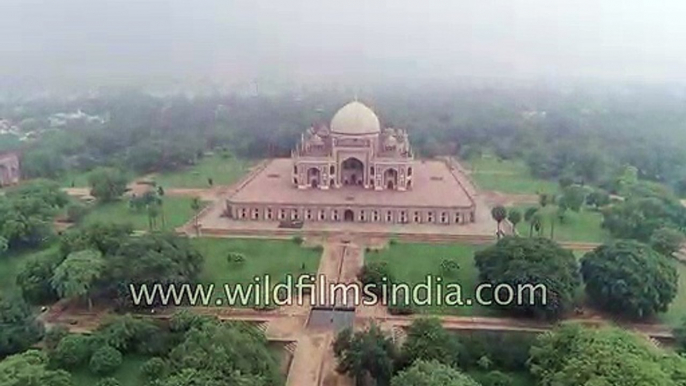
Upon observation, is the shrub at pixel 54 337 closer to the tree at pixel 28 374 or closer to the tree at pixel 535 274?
the tree at pixel 28 374

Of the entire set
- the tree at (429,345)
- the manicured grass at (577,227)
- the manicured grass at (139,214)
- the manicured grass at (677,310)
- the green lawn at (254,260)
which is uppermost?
the tree at (429,345)

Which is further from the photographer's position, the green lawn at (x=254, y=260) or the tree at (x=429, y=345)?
the green lawn at (x=254, y=260)

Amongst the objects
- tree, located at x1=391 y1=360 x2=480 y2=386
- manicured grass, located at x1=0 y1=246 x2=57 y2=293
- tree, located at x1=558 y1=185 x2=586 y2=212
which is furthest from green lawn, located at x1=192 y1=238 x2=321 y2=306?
tree, located at x1=558 y1=185 x2=586 y2=212

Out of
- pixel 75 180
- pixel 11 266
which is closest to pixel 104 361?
pixel 11 266

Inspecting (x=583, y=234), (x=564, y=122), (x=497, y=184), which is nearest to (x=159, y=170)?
(x=497, y=184)

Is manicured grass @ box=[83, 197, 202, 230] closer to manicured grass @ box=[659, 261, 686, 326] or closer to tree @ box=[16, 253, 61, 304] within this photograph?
tree @ box=[16, 253, 61, 304]

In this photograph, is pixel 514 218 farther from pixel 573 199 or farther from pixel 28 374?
pixel 28 374

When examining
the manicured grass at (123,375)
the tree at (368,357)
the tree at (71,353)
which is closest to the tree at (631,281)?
the tree at (368,357)

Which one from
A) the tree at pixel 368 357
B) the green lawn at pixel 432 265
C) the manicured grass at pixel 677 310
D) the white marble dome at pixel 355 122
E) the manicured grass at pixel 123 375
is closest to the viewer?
the tree at pixel 368 357
